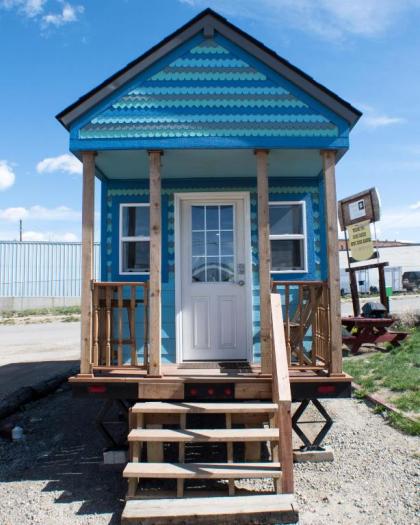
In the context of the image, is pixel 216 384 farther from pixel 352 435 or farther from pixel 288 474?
pixel 352 435

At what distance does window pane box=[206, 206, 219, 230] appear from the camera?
20.6 ft

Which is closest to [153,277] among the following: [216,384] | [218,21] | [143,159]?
[216,384]

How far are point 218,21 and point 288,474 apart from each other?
4585mm

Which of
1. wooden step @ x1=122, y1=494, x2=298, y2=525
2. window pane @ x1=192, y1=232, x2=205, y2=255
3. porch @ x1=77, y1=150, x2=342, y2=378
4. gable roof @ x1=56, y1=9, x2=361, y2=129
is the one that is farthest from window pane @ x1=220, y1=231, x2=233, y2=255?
wooden step @ x1=122, y1=494, x2=298, y2=525

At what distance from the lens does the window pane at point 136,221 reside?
6438 mm

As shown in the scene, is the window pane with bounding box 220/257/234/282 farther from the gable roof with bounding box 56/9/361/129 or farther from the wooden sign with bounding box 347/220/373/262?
the wooden sign with bounding box 347/220/373/262

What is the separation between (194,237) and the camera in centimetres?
629

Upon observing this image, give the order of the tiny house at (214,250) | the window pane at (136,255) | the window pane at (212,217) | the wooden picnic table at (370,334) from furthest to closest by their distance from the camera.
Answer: the wooden picnic table at (370,334) < the window pane at (136,255) < the window pane at (212,217) < the tiny house at (214,250)

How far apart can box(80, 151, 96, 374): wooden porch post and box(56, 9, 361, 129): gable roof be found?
0.79 meters

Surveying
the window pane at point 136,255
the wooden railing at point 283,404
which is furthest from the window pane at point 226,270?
the wooden railing at point 283,404

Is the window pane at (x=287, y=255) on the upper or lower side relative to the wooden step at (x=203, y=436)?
upper

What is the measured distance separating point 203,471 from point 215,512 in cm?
37

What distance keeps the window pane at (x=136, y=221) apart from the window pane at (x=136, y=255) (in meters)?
0.12

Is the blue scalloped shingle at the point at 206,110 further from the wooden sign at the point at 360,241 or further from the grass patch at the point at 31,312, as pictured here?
the grass patch at the point at 31,312
